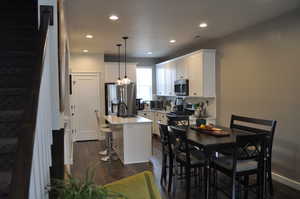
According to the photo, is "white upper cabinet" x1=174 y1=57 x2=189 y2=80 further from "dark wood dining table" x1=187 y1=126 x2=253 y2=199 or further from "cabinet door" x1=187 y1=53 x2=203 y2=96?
"dark wood dining table" x1=187 y1=126 x2=253 y2=199

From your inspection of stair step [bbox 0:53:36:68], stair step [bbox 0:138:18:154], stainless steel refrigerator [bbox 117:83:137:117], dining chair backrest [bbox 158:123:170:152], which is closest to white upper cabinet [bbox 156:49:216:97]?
stainless steel refrigerator [bbox 117:83:137:117]

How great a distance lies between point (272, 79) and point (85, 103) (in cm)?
513

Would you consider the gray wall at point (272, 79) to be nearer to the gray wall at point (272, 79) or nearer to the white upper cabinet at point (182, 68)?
the gray wall at point (272, 79)

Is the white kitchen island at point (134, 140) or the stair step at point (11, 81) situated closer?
the stair step at point (11, 81)

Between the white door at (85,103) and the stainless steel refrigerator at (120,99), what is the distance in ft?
1.19

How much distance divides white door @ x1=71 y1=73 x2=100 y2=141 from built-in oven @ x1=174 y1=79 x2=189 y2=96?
2.45m

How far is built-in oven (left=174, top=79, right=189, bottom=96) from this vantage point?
5.82 meters

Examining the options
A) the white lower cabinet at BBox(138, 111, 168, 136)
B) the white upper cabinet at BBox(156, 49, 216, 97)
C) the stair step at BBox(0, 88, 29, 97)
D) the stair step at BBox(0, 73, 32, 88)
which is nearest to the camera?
the stair step at BBox(0, 88, 29, 97)

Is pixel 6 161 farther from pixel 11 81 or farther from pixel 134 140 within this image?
pixel 134 140

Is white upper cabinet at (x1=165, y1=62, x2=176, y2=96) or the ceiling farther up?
the ceiling

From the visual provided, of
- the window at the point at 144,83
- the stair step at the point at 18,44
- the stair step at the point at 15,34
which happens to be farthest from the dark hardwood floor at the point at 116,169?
the window at the point at 144,83

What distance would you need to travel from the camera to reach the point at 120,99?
6.53 meters

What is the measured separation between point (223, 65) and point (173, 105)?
2443mm

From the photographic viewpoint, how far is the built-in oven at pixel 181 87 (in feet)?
19.1
